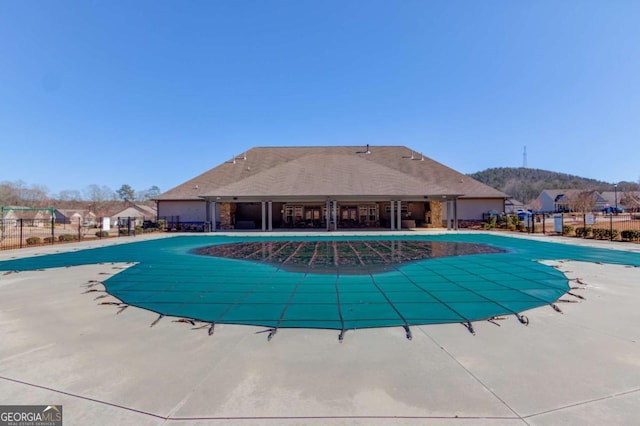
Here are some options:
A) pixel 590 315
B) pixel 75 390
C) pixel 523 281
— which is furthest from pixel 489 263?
pixel 75 390

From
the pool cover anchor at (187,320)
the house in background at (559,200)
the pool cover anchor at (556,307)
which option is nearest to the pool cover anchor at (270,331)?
the pool cover anchor at (187,320)

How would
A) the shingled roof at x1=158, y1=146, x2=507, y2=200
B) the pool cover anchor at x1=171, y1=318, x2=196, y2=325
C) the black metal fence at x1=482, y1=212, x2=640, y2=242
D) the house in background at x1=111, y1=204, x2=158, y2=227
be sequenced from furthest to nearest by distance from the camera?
the house in background at x1=111, y1=204, x2=158, y2=227 < the shingled roof at x1=158, y1=146, x2=507, y2=200 < the black metal fence at x1=482, y1=212, x2=640, y2=242 < the pool cover anchor at x1=171, y1=318, x2=196, y2=325

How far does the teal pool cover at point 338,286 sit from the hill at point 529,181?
3632 inches

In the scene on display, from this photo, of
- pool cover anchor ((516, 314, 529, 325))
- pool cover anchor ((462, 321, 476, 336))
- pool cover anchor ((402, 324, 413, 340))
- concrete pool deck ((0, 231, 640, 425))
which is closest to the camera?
concrete pool deck ((0, 231, 640, 425))

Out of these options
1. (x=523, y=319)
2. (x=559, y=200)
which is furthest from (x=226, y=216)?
(x=559, y=200)

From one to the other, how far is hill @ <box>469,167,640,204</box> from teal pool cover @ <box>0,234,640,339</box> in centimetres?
9226

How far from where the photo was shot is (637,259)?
1070 centimetres

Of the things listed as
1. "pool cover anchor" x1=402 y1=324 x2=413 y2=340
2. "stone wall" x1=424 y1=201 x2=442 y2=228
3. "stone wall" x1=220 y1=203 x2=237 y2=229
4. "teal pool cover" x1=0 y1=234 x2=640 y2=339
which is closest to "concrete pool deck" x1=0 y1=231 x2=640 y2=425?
"pool cover anchor" x1=402 y1=324 x2=413 y2=340

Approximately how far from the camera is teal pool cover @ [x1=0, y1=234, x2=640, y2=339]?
5129 mm

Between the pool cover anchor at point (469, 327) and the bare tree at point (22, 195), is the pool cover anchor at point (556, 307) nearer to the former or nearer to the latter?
the pool cover anchor at point (469, 327)

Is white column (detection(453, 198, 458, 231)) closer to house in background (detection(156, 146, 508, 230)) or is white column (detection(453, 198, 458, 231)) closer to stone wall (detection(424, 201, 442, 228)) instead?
house in background (detection(156, 146, 508, 230))

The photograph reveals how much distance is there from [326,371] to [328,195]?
2023cm

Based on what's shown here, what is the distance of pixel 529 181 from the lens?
333ft

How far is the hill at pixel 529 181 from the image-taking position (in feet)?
295
